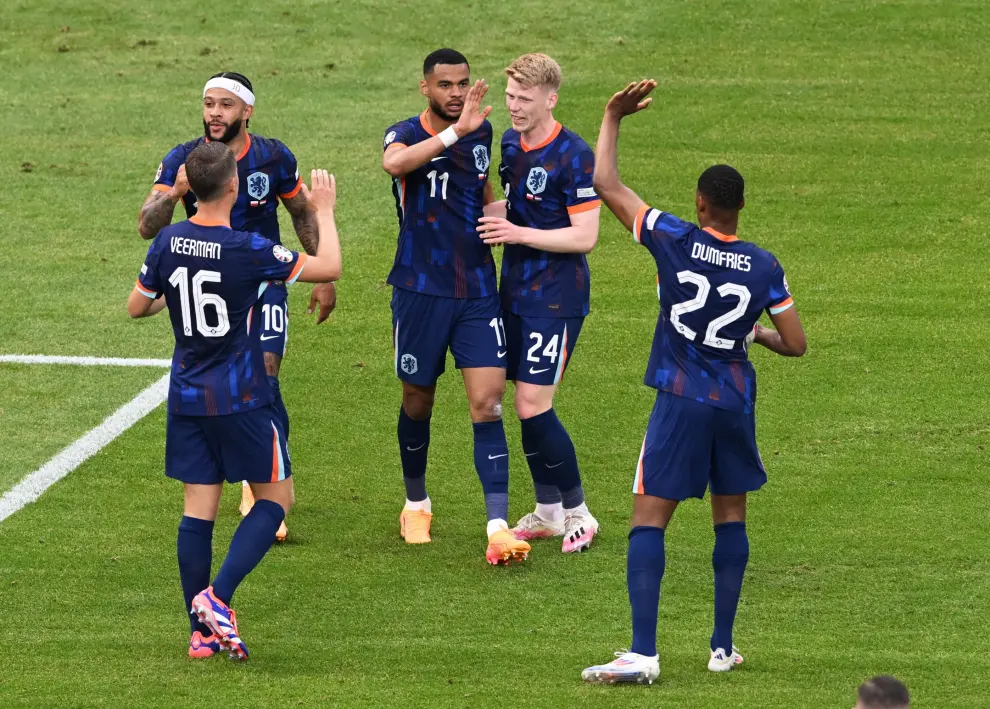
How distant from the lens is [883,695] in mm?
4422

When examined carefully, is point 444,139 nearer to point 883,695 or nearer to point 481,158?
point 481,158

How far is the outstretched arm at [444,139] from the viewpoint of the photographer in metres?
7.75

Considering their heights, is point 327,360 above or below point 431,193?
below

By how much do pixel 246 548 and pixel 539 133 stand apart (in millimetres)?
2634

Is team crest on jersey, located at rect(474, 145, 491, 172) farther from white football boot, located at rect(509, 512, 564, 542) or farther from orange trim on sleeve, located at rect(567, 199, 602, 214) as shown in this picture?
white football boot, located at rect(509, 512, 564, 542)

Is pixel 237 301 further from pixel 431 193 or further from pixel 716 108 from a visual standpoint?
pixel 716 108

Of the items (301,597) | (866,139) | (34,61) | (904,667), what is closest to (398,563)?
(301,597)

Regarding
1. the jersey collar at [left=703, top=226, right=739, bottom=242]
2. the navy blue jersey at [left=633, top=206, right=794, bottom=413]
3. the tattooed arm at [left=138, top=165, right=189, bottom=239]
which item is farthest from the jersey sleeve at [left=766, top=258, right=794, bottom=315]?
the tattooed arm at [left=138, top=165, right=189, bottom=239]

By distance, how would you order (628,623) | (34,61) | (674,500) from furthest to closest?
(34,61) → (628,623) → (674,500)

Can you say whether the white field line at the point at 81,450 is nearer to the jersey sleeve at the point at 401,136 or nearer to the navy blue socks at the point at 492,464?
the navy blue socks at the point at 492,464

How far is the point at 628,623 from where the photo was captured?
7.33 metres

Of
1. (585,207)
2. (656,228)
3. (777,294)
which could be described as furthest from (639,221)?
(585,207)

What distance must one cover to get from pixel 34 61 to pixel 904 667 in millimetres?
13429

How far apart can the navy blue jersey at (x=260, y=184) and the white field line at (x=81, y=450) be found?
6.50 feet
